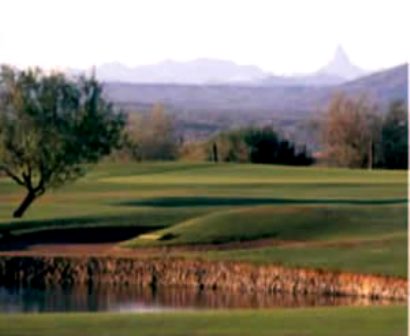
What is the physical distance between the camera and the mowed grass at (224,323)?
24.2 meters

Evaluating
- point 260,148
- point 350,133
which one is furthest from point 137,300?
point 350,133

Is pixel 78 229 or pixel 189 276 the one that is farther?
pixel 78 229

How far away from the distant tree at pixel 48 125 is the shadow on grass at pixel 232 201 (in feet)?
24.5

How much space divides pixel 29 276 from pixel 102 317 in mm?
17140

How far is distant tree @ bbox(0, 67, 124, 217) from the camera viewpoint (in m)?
54.1

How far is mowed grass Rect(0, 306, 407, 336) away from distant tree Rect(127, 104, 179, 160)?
310 feet

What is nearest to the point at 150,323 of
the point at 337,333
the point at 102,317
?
the point at 102,317

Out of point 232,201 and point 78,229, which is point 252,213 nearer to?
point 78,229

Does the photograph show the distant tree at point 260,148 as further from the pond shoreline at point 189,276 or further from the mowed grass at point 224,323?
the mowed grass at point 224,323

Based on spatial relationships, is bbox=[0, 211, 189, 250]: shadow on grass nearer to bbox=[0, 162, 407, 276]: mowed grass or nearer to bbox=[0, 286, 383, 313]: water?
bbox=[0, 162, 407, 276]: mowed grass

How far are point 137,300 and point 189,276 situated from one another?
3229mm

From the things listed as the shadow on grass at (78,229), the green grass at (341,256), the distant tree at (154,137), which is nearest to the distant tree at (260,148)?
the distant tree at (154,137)

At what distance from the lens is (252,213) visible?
5172 centimetres

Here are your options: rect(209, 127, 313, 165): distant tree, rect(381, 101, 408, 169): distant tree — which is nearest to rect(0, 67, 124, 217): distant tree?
rect(209, 127, 313, 165): distant tree
